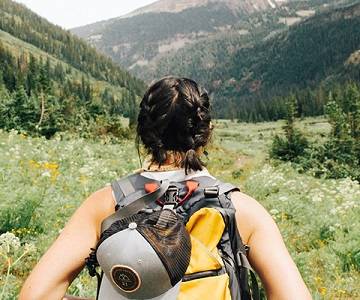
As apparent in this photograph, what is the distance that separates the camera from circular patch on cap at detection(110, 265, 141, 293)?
83.1 inches

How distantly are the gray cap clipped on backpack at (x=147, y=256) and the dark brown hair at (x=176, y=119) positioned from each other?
0.41 m

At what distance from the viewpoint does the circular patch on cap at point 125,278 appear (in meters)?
2.11

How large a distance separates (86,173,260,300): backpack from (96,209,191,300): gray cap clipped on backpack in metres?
0.07

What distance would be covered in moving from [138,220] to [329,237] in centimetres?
627

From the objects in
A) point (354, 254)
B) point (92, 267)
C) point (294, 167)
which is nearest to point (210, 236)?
point (92, 267)

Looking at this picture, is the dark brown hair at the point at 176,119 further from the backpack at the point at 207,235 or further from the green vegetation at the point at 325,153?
the green vegetation at the point at 325,153

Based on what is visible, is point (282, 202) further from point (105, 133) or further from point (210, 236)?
point (105, 133)

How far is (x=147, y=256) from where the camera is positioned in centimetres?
211

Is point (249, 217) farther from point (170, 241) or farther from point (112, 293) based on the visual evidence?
point (112, 293)

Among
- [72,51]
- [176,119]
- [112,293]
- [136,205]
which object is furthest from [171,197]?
[72,51]

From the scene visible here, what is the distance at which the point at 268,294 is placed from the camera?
2.33 metres

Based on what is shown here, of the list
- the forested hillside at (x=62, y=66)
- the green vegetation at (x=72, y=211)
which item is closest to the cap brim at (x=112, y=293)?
the green vegetation at (x=72, y=211)

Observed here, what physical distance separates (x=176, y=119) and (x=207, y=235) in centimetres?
57

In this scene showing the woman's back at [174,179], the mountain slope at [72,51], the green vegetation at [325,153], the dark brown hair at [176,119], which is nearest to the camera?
the woman's back at [174,179]
